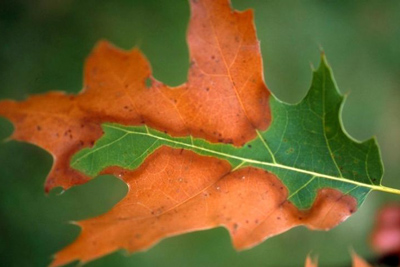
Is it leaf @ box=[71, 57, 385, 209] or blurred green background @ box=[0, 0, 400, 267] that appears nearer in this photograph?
leaf @ box=[71, 57, 385, 209]

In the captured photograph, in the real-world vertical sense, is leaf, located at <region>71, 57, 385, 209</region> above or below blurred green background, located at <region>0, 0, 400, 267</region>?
above

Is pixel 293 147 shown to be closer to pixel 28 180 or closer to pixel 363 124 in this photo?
pixel 28 180

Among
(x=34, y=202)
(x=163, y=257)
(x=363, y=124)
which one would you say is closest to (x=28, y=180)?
(x=34, y=202)

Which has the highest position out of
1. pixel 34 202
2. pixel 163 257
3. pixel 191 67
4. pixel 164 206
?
pixel 191 67

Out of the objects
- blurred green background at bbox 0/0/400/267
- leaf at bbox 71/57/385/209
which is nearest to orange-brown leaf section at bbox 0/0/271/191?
leaf at bbox 71/57/385/209

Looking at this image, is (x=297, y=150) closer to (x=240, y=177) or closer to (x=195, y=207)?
(x=240, y=177)

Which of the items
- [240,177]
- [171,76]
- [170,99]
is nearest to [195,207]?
[240,177]

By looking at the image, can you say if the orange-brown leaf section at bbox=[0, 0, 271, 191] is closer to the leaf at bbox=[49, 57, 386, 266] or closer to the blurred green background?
the leaf at bbox=[49, 57, 386, 266]
